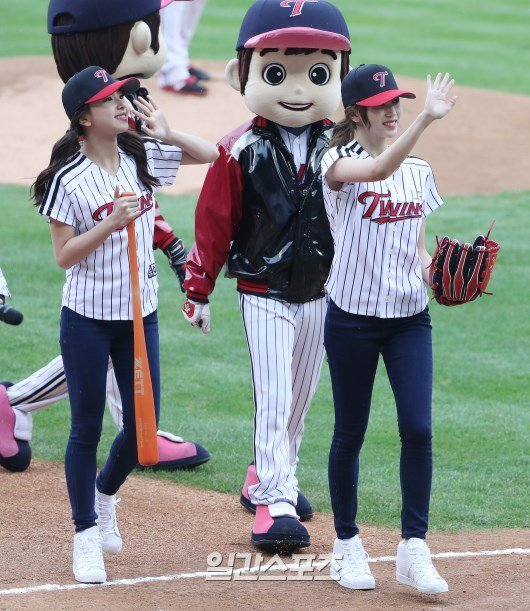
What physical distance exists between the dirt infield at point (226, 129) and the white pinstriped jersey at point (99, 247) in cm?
917

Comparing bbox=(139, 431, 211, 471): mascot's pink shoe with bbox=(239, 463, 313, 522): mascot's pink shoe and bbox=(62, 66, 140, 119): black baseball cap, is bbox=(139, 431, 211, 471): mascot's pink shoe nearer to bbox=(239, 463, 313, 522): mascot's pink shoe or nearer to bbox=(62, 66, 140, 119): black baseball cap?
bbox=(239, 463, 313, 522): mascot's pink shoe

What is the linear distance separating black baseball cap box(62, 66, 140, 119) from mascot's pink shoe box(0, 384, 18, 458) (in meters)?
2.09

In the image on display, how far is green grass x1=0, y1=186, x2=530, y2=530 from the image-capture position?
6258 millimetres

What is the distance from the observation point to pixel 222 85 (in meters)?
16.5

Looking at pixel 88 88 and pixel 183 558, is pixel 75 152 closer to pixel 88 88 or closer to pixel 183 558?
pixel 88 88

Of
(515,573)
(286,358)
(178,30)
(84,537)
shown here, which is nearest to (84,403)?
(84,537)

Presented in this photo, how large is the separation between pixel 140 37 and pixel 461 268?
2430 millimetres

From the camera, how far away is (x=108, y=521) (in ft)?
16.5

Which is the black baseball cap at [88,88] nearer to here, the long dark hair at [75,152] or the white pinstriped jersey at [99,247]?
the long dark hair at [75,152]

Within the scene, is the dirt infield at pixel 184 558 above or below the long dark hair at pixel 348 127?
below

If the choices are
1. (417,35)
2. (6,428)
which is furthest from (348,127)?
(417,35)

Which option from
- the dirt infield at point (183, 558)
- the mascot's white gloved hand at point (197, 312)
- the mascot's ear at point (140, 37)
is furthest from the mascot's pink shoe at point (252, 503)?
the mascot's ear at point (140, 37)

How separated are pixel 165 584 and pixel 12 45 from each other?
17.9 meters

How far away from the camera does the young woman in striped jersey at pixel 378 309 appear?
456 centimetres
